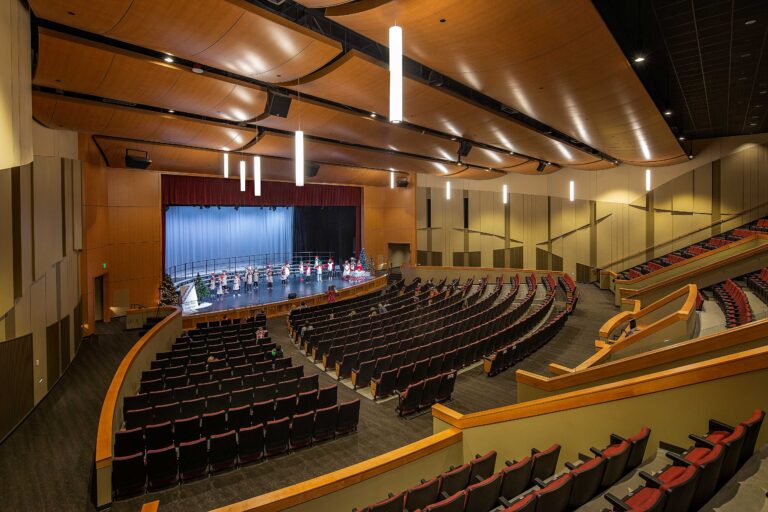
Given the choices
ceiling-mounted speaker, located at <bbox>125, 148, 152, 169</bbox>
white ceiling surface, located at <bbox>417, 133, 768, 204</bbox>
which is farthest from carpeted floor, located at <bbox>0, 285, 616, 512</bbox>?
white ceiling surface, located at <bbox>417, 133, 768, 204</bbox>

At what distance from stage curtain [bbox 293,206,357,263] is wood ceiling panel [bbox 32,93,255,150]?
40.9ft

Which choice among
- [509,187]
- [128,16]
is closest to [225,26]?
[128,16]

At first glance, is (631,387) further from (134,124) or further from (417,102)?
(134,124)

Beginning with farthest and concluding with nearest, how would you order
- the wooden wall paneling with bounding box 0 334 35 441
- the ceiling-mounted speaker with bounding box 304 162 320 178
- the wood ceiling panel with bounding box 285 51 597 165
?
the ceiling-mounted speaker with bounding box 304 162 320 178
the wood ceiling panel with bounding box 285 51 597 165
the wooden wall paneling with bounding box 0 334 35 441

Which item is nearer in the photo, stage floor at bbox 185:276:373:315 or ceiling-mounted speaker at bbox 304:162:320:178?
stage floor at bbox 185:276:373:315

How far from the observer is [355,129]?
11984 mm

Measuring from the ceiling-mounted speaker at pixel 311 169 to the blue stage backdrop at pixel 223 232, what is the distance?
7040 millimetres

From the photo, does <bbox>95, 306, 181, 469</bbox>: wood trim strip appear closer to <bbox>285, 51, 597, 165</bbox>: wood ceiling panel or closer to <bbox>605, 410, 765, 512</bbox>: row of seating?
<bbox>605, 410, 765, 512</bbox>: row of seating

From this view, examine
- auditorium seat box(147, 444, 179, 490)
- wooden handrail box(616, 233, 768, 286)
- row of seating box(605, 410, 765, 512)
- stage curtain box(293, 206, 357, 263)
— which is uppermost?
stage curtain box(293, 206, 357, 263)

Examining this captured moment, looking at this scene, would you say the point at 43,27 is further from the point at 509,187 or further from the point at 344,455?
the point at 509,187

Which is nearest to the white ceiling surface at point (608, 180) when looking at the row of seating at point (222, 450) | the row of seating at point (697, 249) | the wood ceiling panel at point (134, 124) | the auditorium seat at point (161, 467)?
the row of seating at point (697, 249)

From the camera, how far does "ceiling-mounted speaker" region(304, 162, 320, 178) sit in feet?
56.6

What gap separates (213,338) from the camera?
10.9 meters

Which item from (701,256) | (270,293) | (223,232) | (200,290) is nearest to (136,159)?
(200,290)
